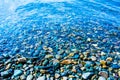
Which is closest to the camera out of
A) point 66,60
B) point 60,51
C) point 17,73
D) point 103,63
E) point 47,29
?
point 17,73

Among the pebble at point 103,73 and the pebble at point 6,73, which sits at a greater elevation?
the pebble at point 103,73

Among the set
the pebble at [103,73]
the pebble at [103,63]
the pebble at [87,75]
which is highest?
the pebble at [103,63]

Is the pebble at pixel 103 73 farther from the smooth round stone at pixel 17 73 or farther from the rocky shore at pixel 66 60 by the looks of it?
the smooth round stone at pixel 17 73

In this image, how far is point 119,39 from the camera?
25.1 feet

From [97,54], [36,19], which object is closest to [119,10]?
[36,19]

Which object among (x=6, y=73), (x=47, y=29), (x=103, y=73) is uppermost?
(x=47, y=29)

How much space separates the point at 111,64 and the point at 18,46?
3480 millimetres

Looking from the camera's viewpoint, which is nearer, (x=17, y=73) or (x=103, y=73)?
(x=103, y=73)

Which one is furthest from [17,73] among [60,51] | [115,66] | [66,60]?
[115,66]

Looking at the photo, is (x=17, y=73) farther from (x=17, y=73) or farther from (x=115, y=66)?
(x=115, y=66)

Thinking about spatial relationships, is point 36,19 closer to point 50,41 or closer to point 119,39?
point 50,41

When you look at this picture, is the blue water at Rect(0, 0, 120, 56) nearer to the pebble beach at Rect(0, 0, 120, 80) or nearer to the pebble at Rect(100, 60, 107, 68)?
the pebble beach at Rect(0, 0, 120, 80)

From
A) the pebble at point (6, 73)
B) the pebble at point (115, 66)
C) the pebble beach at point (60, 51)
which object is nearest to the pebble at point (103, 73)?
the pebble beach at point (60, 51)

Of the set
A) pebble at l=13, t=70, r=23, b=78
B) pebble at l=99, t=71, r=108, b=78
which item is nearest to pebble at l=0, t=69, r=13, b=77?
pebble at l=13, t=70, r=23, b=78
